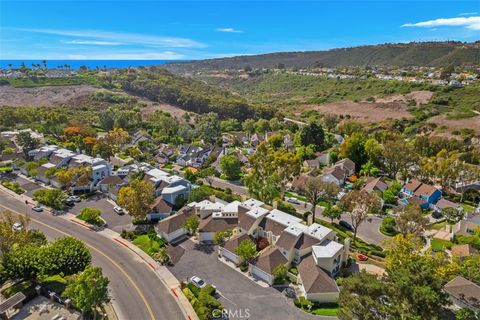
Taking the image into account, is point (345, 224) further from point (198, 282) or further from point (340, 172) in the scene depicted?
point (198, 282)

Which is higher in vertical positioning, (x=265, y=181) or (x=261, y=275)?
(x=265, y=181)

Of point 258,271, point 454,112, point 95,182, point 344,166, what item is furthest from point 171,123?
point 454,112

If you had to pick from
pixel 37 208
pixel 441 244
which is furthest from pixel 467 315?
pixel 37 208

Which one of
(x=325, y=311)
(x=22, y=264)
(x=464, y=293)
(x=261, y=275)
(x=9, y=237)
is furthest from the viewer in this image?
(x=261, y=275)

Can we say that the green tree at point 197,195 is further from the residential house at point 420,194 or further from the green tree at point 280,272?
the residential house at point 420,194

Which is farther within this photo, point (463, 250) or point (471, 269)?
point (463, 250)

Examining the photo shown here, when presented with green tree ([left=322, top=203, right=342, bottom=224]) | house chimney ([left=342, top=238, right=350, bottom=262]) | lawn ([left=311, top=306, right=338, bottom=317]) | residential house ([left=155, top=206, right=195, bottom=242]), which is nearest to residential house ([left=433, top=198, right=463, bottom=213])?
green tree ([left=322, top=203, right=342, bottom=224])

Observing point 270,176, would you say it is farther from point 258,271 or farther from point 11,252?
point 11,252

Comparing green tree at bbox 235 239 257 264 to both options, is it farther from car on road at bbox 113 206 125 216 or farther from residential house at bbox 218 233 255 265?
car on road at bbox 113 206 125 216
